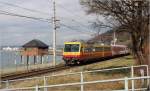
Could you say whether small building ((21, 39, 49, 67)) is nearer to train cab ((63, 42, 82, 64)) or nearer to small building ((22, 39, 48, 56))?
small building ((22, 39, 48, 56))

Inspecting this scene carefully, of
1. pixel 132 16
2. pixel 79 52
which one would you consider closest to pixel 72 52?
pixel 79 52

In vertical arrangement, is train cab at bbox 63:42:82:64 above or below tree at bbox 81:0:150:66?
below

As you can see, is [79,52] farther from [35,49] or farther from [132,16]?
[132,16]

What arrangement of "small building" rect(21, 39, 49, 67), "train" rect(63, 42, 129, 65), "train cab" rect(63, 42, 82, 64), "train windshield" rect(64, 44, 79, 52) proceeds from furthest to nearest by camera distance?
"small building" rect(21, 39, 49, 67)
"train windshield" rect(64, 44, 79, 52)
"train" rect(63, 42, 129, 65)
"train cab" rect(63, 42, 82, 64)

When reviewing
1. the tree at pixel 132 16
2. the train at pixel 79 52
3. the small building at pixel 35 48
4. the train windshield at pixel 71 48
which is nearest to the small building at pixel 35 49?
the small building at pixel 35 48

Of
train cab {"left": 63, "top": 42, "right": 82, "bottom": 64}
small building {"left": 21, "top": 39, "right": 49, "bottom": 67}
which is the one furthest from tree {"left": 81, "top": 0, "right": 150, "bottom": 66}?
small building {"left": 21, "top": 39, "right": 49, "bottom": 67}

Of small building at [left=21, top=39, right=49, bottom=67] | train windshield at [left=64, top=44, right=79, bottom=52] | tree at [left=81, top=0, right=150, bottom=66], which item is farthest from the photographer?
small building at [left=21, top=39, right=49, bottom=67]

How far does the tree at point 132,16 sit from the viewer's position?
2673 centimetres

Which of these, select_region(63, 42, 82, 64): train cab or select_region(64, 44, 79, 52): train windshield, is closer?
select_region(63, 42, 82, 64): train cab

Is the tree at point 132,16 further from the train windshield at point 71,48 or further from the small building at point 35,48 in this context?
the small building at point 35,48

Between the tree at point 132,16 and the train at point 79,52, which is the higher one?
the tree at point 132,16

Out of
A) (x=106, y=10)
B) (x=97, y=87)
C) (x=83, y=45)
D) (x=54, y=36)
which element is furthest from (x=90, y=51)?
(x=97, y=87)

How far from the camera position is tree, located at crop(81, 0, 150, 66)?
87.7ft

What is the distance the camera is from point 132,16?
89.3ft
